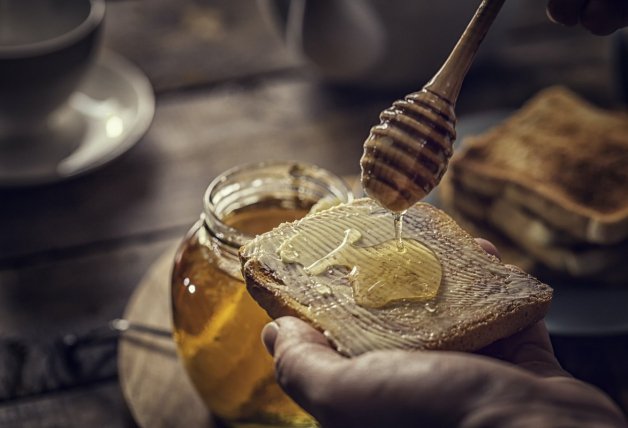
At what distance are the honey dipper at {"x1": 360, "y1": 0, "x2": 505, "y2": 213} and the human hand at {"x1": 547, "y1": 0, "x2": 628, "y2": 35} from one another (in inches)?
10.1

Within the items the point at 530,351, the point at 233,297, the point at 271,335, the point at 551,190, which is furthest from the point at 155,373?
the point at 551,190

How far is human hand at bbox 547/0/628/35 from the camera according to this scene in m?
1.02

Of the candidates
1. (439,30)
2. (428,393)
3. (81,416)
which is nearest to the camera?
(428,393)

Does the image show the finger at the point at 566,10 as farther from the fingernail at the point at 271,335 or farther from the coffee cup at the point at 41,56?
the coffee cup at the point at 41,56

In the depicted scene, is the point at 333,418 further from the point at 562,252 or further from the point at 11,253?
the point at 11,253

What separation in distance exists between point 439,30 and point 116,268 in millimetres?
748

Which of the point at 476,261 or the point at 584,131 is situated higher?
the point at 476,261

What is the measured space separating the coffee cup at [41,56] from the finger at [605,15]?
2.83ft

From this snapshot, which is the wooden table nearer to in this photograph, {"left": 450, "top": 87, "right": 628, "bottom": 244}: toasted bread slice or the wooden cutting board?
the wooden cutting board

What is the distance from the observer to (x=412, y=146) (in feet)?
2.74

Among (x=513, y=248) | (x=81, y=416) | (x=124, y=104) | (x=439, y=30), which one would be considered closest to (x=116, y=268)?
(x=81, y=416)

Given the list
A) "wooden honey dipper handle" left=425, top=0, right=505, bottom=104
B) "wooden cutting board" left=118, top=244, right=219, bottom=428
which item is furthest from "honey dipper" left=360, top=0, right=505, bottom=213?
"wooden cutting board" left=118, top=244, right=219, bottom=428

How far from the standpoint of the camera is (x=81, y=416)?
123 centimetres

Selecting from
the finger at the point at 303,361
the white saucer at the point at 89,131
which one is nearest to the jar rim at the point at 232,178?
the finger at the point at 303,361
